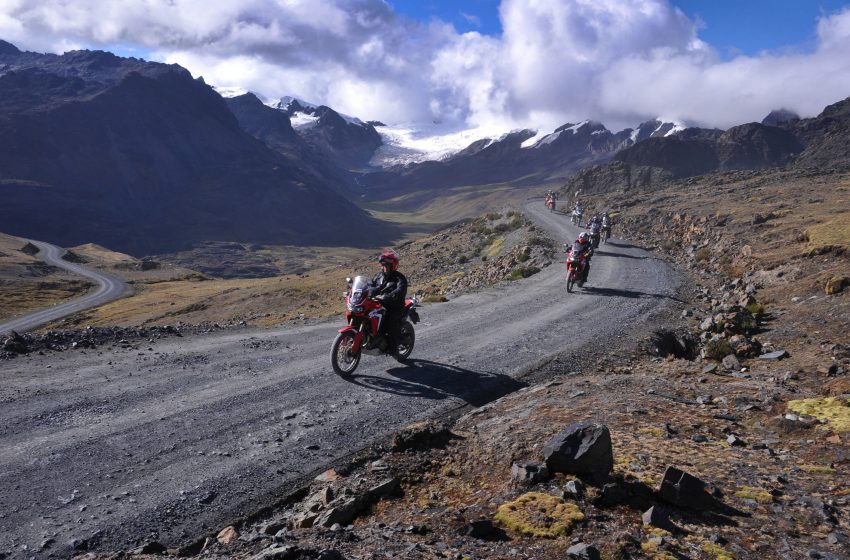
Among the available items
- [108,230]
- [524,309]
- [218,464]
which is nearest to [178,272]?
[108,230]

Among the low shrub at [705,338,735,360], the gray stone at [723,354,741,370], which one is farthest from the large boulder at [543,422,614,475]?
the low shrub at [705,338,735,360]

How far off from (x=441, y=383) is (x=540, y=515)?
18.0 ft

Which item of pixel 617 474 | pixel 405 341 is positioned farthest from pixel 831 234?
pixel 617 474

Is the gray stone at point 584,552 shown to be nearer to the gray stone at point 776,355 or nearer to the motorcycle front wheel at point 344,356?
the motorcycle front wheel at point 344,356

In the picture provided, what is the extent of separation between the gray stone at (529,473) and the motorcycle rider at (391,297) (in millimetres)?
5577

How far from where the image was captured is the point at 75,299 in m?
88.9

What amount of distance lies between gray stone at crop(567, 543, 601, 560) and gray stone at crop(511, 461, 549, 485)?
1.28 m

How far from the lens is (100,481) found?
6.46m

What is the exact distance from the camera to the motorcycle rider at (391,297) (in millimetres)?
11336

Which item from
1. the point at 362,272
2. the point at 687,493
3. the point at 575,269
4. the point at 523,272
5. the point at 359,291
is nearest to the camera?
the point at 687,493

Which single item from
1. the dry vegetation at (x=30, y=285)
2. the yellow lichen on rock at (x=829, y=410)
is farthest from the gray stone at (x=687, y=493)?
the dry vegetation at (x=30, y=285)

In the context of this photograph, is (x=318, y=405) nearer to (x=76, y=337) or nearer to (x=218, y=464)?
(x=218, y=464)

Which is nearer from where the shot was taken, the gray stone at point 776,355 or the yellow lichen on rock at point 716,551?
the yellow lichen on rock at point 716,551

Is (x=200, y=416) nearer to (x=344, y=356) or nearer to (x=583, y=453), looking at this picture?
(x=344, y=356)
